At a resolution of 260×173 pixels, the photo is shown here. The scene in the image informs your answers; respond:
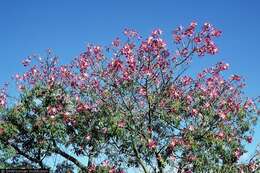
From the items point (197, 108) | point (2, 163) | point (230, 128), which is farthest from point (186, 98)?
point (2, 163)

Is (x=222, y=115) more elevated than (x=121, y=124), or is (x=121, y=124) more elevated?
(x=222, y=115)

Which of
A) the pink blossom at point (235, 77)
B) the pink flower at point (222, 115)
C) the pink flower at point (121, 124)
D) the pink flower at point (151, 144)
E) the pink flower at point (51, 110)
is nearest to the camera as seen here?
the pink flower at point (121, 124)

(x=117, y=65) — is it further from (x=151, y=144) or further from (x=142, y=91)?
(x=151, y=144)

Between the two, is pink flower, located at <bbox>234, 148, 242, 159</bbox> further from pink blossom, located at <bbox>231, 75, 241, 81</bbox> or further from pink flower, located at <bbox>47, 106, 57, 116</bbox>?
pink flower, located at <bbox>47, 106, 57, 116</bbox>

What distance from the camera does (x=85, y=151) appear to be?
20016 millimetres

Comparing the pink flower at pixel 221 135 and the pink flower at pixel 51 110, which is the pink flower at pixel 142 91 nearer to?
the pink flower at pixel 221 135

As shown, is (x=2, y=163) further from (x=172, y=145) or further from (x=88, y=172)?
(x=172, y=145)

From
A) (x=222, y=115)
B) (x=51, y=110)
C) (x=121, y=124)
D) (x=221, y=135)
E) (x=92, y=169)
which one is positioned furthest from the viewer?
(x=51, y=110)

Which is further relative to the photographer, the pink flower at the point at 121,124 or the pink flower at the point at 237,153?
the pink flower at the point at 237,153

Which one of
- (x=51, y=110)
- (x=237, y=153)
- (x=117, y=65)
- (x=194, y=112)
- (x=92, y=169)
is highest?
(x=117, y=65)

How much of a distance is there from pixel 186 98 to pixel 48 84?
550 centimetres

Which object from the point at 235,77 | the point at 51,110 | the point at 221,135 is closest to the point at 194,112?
the point at 221,135

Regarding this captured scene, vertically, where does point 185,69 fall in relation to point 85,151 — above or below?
above

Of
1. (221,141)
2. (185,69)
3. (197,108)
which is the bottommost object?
(221,141)
